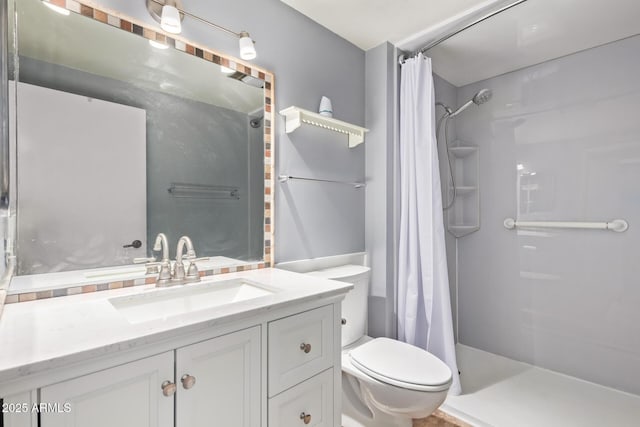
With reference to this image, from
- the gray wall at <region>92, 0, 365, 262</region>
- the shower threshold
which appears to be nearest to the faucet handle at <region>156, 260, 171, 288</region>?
the gray wall at <region>92, 0, 365, 262</region>

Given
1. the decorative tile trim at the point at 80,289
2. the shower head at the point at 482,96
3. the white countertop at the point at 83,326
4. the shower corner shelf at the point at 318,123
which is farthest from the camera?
the shower head at the point at 482,96

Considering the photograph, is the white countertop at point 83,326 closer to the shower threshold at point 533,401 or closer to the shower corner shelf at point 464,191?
the shower threshold at point 533,401

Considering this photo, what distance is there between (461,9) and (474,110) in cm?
102

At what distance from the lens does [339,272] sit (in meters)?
1.82

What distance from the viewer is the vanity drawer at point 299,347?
1.01 meters

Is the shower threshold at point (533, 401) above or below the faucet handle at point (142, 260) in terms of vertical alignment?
below

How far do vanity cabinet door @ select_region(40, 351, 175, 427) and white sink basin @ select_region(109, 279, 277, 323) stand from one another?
251 millimetres

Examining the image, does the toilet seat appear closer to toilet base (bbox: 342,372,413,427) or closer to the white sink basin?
toilet base (bbox: 342,372,413,427)

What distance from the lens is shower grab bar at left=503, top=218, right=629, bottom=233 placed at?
1976 mm

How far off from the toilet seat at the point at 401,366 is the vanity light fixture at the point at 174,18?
4.94 ft

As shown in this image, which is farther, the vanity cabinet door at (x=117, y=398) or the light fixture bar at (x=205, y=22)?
the light fixture bar at (x=205, y=22)

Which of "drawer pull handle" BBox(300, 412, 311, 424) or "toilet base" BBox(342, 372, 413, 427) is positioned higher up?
"drawer pull handle" BBox(300, 412, 311, 424)

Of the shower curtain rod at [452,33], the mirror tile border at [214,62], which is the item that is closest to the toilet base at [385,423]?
the mirror tile border at [214,62]

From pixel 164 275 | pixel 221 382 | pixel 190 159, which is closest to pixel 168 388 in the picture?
pixel 221 382
